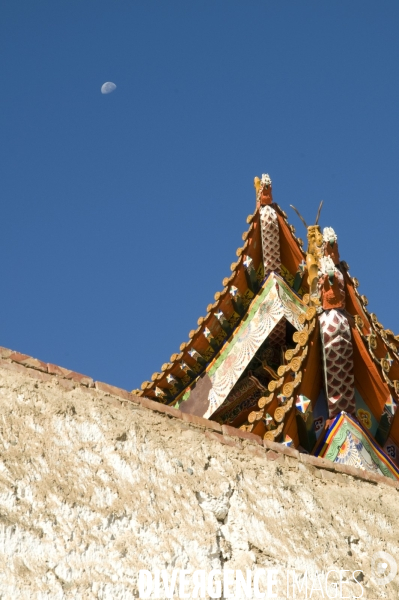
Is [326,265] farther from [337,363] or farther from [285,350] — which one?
[285,350]

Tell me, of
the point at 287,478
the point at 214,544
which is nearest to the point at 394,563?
the point at 287,478

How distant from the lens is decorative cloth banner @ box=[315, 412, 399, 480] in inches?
370

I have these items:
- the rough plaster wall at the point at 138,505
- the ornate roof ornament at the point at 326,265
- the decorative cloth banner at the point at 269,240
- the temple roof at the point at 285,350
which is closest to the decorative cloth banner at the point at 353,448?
the temple roof at the point at 285,350

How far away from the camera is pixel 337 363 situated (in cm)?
971

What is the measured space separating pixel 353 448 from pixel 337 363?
2.55 ft

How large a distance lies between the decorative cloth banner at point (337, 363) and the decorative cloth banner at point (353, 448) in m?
0.12

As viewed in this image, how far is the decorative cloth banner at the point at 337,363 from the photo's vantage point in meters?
9.66

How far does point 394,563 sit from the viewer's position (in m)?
6.28

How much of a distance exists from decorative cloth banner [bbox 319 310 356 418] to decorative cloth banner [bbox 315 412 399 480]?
12 centimetres

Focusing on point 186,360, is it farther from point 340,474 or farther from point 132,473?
point 132,473

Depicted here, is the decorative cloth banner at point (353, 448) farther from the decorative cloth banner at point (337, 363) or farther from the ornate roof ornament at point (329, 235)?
the ornate roof ornament at point (329, 235)

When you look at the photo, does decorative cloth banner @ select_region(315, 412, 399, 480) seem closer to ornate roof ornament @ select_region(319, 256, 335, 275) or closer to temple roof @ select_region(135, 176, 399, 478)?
temple roof @ select_region(135, 176, 399, 478)

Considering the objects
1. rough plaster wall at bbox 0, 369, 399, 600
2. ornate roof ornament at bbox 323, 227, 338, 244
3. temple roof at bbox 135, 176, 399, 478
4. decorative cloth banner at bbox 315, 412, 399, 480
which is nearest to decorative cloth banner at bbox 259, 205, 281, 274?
temple roof at bbox 135, 176, 399, 478

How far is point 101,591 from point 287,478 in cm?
166
